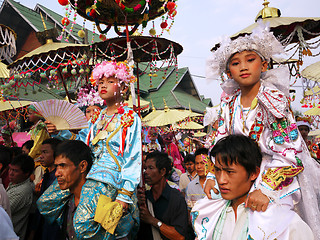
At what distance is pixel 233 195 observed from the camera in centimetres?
189

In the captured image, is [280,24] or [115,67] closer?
[115,67]

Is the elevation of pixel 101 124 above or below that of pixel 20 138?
above

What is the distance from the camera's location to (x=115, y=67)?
2.97 metres

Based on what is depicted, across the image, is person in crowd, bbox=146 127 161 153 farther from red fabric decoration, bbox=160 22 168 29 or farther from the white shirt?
the white shirt

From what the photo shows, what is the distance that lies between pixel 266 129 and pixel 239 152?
0.44m

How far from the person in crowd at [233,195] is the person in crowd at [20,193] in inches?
98.4

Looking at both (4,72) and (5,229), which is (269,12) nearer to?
(4,72)

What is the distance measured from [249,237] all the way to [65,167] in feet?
5.67

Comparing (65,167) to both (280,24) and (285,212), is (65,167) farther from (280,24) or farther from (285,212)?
(280,24)

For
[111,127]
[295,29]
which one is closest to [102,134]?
[111,127]

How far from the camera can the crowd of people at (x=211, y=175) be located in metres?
1.90

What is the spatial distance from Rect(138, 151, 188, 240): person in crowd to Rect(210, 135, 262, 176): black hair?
1.37m

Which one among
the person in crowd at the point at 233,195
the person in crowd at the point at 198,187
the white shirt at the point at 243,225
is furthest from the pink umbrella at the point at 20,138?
the white shirt at the point at 243,225

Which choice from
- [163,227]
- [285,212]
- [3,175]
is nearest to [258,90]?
[285,212]
